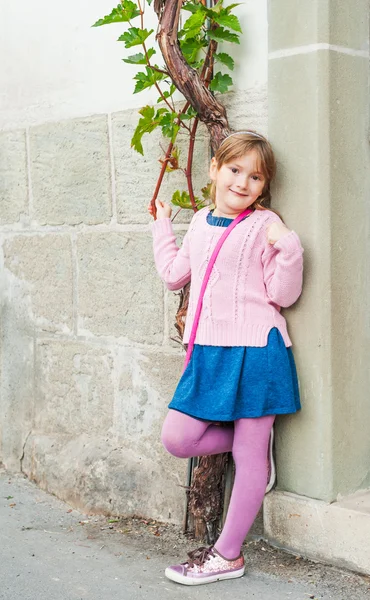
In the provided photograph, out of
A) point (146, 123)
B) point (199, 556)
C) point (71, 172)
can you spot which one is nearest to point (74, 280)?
point (71, 172)

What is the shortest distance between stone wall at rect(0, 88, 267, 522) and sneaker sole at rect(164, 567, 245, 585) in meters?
0.55

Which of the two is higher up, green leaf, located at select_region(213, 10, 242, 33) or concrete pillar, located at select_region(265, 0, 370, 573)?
green leaf, located at select_region(213, 10, 242, 33)

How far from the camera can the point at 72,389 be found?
168 inches

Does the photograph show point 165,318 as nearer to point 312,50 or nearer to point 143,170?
point 143,170

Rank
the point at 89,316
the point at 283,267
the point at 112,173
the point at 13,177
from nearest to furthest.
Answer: the point at 283,267, the point at 112,173, the point at 89,316, the point at 13,177

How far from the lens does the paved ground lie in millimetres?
3082

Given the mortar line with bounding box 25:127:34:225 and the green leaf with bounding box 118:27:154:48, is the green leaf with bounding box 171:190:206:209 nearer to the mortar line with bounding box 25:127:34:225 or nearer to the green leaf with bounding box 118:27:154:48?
the green leaf with bounding box 118:27:154:48

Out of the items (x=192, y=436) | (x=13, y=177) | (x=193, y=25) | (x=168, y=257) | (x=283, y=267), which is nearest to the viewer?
(x=283, y=267)

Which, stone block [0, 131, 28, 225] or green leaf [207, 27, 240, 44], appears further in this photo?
stone block [0, 131, 28, 225]

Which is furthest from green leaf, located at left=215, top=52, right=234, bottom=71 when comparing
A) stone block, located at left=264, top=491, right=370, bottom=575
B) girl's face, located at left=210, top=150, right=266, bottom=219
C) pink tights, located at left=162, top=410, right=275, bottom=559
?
stone block, located at left=264, top=491, right=370, bottom=575

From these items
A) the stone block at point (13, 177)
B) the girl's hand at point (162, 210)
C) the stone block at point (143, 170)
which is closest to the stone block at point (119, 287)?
the stone block at point (143, 170)

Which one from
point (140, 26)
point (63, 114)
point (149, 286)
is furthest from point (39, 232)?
point (140, 26)

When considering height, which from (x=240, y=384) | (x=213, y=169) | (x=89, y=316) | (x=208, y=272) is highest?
(x=213, y=169)

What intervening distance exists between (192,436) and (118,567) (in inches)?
22.1
